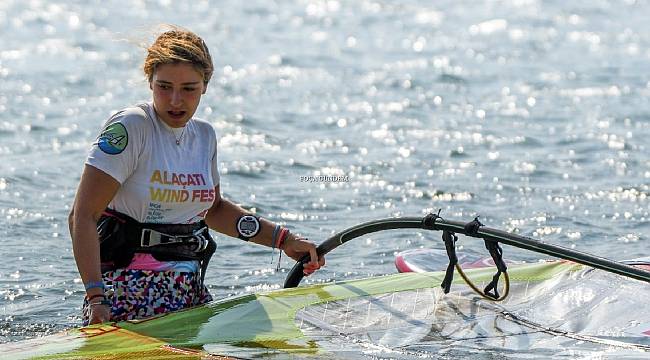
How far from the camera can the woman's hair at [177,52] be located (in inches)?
172

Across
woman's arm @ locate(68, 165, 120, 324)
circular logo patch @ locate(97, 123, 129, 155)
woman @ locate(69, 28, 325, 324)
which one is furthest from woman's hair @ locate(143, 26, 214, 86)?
woman's arm @ locate(68, 165, 120, 324)

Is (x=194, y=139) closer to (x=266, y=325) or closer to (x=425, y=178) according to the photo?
(x=266, y=325)

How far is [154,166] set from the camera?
4434mm

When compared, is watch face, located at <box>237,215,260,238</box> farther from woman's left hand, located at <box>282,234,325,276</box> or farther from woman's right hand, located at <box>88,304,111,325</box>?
woman's right hand, located at <box>88,304,111,325</box>

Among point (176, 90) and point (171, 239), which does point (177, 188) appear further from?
point (176, 90)

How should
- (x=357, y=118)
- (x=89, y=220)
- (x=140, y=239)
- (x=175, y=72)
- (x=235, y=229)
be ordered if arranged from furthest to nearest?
(x=357, y=118), (x=235, y=229), (x=140, y=239), (x=175, y=72), (x=89, y=220)

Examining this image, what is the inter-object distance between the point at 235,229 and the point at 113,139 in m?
0.81

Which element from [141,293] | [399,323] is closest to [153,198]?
[141,293]

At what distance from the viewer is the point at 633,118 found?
474 inches

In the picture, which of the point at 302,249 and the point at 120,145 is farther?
the point at 302,249

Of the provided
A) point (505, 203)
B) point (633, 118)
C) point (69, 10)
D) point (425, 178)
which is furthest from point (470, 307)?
point (69, 10)

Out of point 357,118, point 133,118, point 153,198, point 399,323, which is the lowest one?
point 399,323

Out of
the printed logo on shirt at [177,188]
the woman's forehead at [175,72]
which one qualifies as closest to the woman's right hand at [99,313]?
the printed logo on shirt at [177,188]

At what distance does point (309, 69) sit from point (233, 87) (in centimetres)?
140
